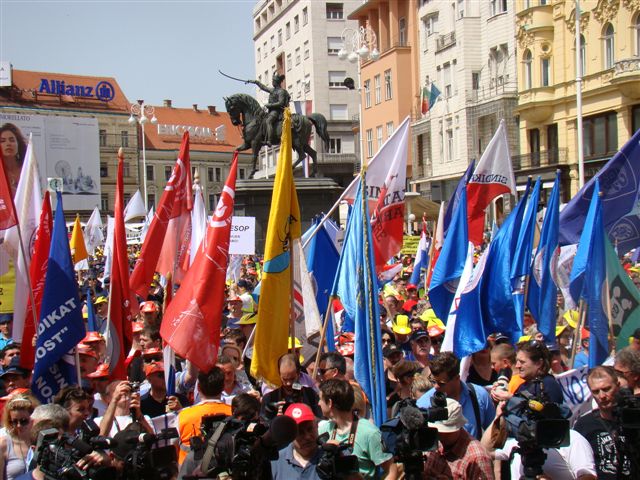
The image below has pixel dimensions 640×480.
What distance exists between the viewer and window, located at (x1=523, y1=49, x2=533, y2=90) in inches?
1501

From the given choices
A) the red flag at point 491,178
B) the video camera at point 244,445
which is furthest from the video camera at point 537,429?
the red flag at point 491,178

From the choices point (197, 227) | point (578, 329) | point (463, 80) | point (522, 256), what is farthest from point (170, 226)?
point (463, 80)

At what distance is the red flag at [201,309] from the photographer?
662 cm

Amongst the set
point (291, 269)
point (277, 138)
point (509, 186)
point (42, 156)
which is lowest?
point (291, 269)

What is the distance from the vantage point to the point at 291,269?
6.68m

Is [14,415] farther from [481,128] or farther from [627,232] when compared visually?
[481,128]

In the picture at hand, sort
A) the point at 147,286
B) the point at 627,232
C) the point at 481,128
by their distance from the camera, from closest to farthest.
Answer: the point at 627,232, the point at 147,286, the point at 481,128

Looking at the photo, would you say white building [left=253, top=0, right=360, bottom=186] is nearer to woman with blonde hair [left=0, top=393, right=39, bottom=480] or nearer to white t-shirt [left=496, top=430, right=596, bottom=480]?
woman with blonde hair [left=0, top=393, right=39, bottom=480]

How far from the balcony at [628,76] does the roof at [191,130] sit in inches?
2651

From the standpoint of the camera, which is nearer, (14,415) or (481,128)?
(14,415)

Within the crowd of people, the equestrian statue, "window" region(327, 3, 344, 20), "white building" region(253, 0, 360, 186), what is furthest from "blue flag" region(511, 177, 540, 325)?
"window" region(327, 3, 344, 20)

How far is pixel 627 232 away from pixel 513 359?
290 centimetres

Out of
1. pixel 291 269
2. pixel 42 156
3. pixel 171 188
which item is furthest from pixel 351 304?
pixel 42 156

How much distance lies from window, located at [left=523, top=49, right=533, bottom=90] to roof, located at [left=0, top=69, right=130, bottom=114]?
59097mm
